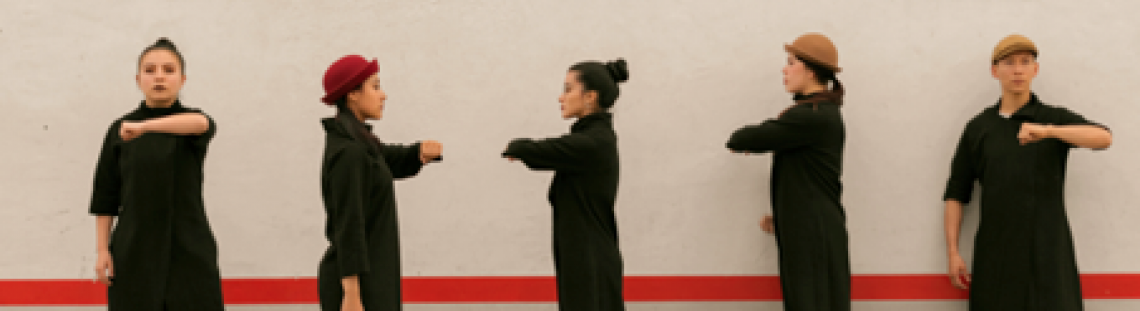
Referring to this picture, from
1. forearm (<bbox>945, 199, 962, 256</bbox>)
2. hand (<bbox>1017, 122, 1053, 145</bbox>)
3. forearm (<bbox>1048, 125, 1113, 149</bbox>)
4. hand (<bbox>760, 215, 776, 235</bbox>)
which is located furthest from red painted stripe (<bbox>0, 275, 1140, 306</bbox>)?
hand (<bbox>1017, 122, 1053, 145</bbox>)

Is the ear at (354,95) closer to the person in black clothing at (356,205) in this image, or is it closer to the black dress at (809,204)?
the person in black clothing at (356,205)

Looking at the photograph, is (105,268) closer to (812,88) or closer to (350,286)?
(350,286)

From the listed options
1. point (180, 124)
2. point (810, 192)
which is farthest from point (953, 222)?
point (180, 124)

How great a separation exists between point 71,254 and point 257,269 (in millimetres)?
1065

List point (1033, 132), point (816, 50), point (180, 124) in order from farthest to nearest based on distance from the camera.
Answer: point (816, 50)
point (1033, 132)
point (180, 124)

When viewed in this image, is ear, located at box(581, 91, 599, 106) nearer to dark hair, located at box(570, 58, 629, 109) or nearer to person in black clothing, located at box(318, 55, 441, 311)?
dark hair, located at box(570, 58, 629, 109)

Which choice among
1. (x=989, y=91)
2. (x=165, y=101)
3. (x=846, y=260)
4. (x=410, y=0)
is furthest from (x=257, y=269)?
(x=989, y=91)

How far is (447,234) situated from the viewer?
4.34 meters

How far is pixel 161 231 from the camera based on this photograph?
3.16 metres

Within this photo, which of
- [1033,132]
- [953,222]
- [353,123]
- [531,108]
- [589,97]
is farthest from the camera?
[531,108]

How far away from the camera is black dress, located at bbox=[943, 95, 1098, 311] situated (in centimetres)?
377

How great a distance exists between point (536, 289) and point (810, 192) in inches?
64.1

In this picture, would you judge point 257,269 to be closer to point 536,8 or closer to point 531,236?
point 531,236

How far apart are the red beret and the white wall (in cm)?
135
